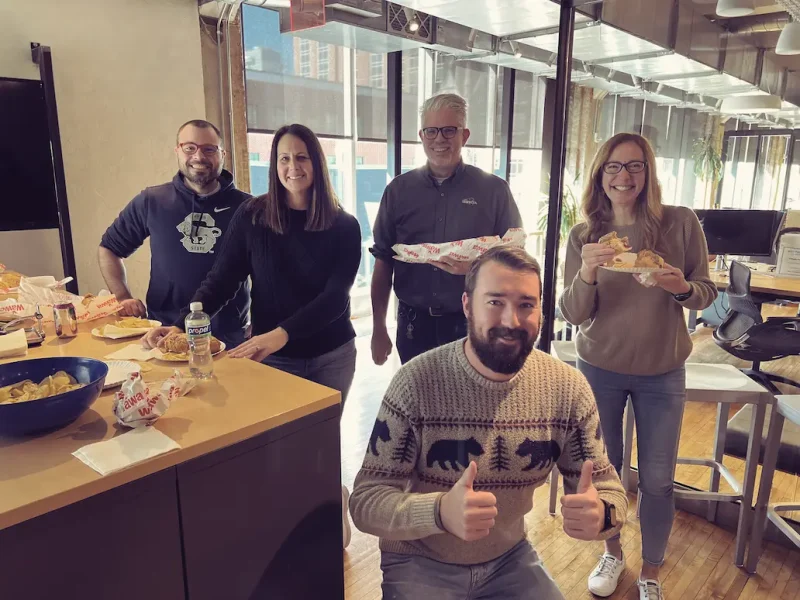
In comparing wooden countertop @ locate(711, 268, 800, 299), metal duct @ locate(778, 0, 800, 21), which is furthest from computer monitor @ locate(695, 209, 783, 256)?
metal duct @ locate(778, 0, 800, 21)

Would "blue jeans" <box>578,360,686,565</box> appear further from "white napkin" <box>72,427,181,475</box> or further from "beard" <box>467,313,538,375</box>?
"white napkin" <box>72,427,181,475</box>

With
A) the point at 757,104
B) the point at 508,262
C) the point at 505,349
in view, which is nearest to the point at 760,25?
the point at 757,104

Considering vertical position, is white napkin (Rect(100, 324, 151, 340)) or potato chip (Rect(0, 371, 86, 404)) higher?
potato chip (Rect(0, 371, 86, 404))

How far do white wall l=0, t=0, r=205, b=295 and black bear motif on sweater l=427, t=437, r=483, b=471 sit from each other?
117 inches

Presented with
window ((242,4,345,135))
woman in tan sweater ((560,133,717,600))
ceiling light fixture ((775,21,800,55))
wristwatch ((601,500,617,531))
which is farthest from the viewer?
window ((242,4,345,135))

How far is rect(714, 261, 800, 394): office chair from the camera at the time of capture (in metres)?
3.57

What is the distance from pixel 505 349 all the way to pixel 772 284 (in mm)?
3444

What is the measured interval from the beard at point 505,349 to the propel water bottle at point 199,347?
0.78m

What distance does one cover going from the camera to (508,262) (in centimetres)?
127

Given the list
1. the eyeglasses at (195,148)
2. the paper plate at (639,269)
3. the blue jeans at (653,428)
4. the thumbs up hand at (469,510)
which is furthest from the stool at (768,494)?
the eyeglasses at (195,148)

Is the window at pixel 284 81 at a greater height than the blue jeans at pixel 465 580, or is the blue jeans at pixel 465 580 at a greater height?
the window at pixel 284 81

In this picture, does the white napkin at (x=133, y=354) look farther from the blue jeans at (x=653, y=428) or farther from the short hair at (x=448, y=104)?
the blue jeans at (x=653, y=428)

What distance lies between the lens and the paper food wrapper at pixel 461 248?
1954 mm

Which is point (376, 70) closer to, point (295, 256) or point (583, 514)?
point (295, 256)
